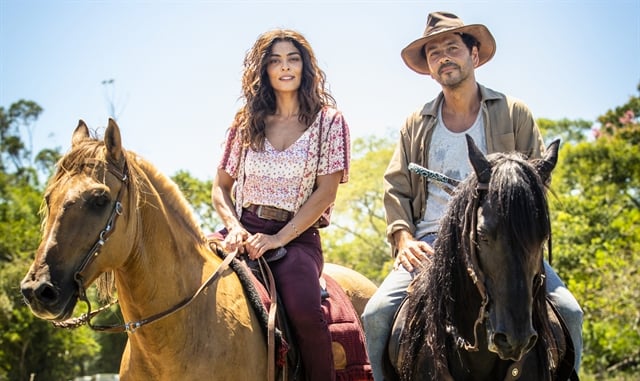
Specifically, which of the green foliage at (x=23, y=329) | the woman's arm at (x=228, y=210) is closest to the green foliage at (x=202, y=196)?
the green foliage at (x=23, y=329)

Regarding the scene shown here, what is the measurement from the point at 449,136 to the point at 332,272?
1.98m

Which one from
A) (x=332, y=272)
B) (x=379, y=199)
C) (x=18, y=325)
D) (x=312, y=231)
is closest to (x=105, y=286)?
(x=312, y=231)

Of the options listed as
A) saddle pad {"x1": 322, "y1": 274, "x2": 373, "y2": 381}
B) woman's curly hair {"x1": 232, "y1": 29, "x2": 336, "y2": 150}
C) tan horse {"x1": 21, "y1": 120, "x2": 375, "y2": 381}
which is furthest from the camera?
woman's curly hair {"x1": 232, "y1": 29, "x2": 336, "y2": 150}

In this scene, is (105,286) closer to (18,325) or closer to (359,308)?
(359,308)

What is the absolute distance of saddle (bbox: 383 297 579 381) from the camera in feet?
13.7

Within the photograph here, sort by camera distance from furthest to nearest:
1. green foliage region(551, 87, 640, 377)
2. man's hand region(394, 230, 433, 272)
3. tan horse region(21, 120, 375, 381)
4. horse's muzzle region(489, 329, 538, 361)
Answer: green foliage region(551, 87, 640, 377) < man's hand region(394, 230, 433, 272) < tan horse region(21, 120, 375, 381) < horse's muzzle region(489, 329, 538, 361)

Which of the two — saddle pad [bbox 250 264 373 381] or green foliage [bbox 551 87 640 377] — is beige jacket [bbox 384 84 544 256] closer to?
saddle pad [bbox 250 264 373 381]

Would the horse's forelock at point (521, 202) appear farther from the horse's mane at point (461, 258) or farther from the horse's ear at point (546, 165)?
the horse's ear at point (546, 165)

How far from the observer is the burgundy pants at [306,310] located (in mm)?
4957

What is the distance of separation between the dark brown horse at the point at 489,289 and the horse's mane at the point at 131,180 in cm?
168

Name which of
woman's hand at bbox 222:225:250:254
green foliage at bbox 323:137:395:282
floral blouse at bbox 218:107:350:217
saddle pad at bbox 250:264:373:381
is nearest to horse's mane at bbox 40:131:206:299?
woman's hand at bbox 222:225:250:254

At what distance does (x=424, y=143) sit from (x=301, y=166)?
3.31 feet

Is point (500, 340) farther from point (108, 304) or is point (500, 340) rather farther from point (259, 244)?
point (108, 304)

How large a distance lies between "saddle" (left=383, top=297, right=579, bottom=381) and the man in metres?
0.36
